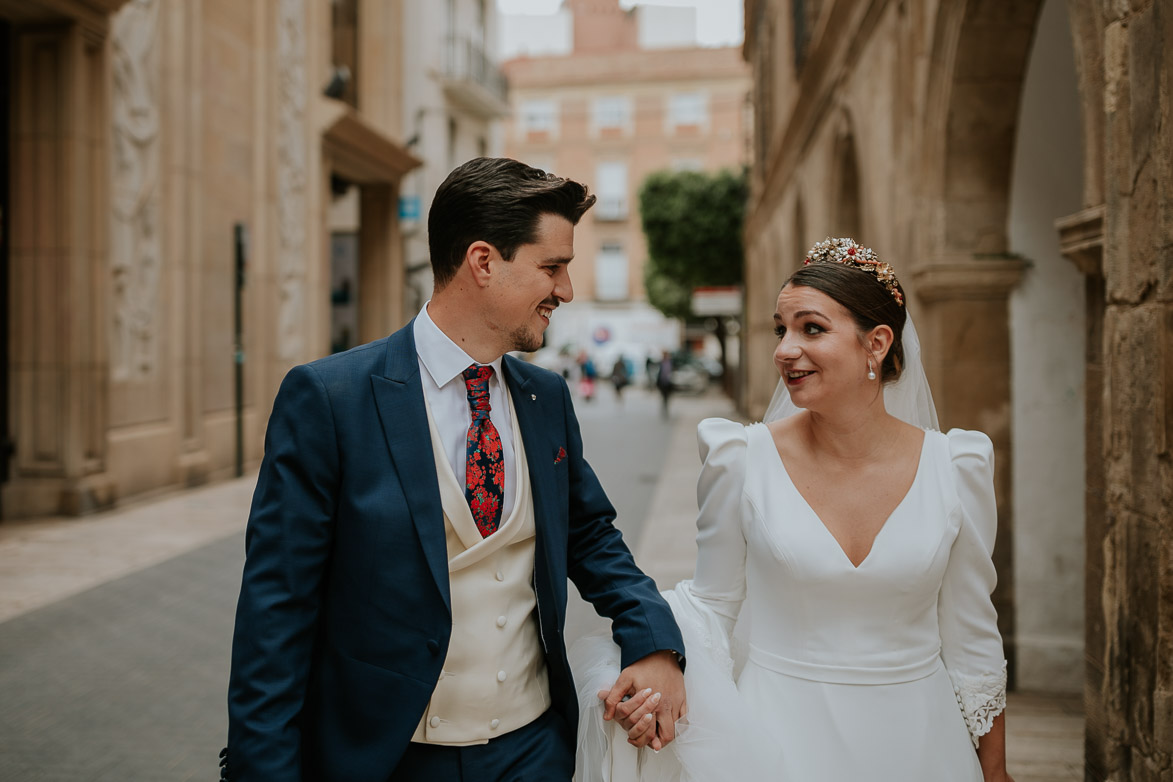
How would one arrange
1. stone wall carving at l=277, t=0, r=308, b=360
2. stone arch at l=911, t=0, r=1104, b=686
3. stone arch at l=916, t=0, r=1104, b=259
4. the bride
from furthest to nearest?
stone wall carving at l=277, t=0, r=308, b=360 → stone arch at l=911, t=0, r=1104, b=686 → stone arch at l=916, t=0, r=1104, b=259 → the bride

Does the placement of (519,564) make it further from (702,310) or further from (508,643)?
(702,310)

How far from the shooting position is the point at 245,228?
42.8 feet

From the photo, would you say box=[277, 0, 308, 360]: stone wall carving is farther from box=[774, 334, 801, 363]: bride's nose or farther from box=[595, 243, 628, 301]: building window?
box=[595, 243, 628, 301]: building window

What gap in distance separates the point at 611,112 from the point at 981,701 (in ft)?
171

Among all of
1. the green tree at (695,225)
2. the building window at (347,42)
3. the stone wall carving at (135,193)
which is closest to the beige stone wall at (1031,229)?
the stone wall carving at (135,193)

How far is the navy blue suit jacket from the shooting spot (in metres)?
1.91

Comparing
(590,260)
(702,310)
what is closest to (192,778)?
(702,310)

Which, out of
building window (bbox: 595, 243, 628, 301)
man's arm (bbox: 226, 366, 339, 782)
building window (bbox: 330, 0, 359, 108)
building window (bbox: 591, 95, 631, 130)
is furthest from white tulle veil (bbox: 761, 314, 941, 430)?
A: building window (bbox: 591, 95, 631, 130)

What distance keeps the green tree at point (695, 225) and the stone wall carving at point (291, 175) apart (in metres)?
24.3

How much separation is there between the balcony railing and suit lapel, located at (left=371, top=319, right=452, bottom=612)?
2342cm

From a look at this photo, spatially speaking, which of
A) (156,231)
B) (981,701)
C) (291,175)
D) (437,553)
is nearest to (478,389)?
(437,553)

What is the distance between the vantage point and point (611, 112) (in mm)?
52094

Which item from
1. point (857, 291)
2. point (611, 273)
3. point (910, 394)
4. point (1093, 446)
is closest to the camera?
point (857, 291)

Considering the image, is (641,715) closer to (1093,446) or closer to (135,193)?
(1093,446)
